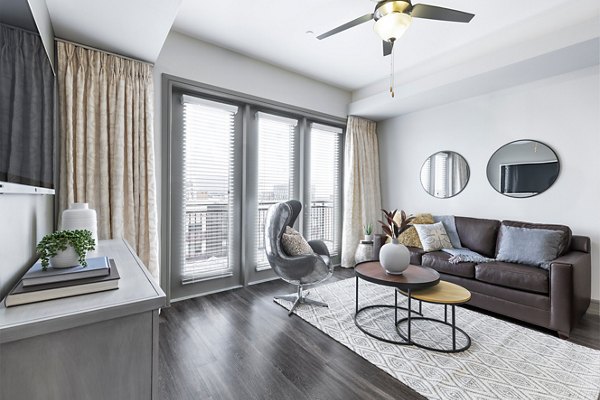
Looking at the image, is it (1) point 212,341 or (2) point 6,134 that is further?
(1) point 212,341

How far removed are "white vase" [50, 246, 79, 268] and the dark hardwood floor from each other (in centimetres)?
111

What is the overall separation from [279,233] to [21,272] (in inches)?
76.0

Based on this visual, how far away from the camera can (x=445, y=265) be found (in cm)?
310

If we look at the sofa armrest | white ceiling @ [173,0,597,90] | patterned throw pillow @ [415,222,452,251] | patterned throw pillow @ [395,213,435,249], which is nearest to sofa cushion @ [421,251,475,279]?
patterned throw pillow @ [415,222,452,251]

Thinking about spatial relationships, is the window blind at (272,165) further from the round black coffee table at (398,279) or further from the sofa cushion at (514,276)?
the sofa cushion at (514,276)

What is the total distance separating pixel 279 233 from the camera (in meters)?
2.80

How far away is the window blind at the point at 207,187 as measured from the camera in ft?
10.4

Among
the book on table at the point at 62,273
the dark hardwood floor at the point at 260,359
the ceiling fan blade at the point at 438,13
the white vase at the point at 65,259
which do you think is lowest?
the dark hardwood floor at the point at 260,359

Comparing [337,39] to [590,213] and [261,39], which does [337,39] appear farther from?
[590,213]

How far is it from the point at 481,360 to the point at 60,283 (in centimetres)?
257

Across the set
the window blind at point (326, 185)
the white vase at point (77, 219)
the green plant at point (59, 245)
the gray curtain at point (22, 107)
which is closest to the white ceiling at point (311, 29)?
the gray curtain at point (22, 107)

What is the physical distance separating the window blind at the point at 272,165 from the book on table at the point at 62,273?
104 inches

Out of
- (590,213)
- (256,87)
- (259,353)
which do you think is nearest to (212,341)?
(259,353)

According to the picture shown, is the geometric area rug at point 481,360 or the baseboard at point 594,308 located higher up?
the baseboard at point 594,308
